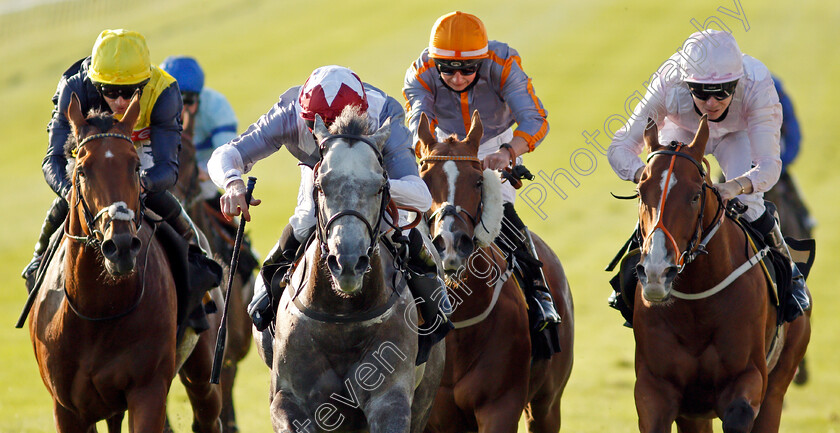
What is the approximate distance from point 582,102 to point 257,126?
2880cm

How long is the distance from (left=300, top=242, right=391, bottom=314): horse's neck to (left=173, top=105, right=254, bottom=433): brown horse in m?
3.57

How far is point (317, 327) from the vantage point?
5.23 metres

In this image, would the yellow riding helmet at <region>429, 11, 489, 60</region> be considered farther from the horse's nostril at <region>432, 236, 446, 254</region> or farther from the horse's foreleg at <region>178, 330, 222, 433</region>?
the horse's foreleg at <region>178, 330, 222, 433</region>

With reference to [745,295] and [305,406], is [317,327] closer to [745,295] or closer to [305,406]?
[305,406]

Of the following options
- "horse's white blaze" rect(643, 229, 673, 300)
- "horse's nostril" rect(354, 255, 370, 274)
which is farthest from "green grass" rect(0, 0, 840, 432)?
"horse's nostril" rect(354, 255, 370, 274)

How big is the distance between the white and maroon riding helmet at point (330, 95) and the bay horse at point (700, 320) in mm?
1651

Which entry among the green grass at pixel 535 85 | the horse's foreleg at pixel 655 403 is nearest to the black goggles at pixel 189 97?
the green grass at pixel 535 85

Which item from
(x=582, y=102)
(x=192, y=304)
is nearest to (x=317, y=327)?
(x=192, y=304)

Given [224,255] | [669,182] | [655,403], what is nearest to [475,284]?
[655,403]

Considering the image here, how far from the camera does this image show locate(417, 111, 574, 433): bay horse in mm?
6449

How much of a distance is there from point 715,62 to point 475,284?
73.9 inches

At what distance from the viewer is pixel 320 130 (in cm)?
515

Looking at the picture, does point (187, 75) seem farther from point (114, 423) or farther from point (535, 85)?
point (535, 85)

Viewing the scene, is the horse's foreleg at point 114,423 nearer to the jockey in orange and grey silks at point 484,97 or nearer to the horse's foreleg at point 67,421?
the horse's foreleg at point 67,421
